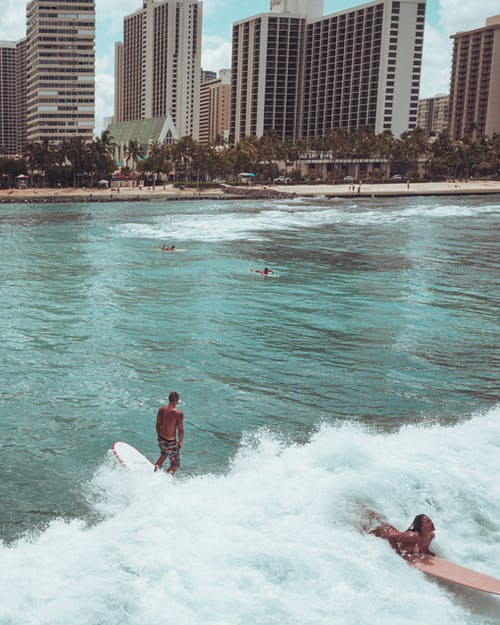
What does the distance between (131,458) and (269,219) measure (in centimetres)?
7642

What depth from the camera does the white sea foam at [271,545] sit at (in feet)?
34.6

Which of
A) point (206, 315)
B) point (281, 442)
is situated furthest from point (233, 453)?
point (206, 315)

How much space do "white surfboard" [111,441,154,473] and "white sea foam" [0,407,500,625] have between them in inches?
9.6

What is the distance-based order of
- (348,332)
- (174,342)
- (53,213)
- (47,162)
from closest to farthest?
1. (174,342)
2. (348,332)
3. (53,213)
4. (47,162)

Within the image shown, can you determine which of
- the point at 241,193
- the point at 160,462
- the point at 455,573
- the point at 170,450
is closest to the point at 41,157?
the point at 241,193

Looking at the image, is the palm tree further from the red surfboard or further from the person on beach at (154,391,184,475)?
the red surfboard

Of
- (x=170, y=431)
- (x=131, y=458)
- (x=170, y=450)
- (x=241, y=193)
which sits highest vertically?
(x=241, y=193)

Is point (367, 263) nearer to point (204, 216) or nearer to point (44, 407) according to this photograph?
point (44, 407)

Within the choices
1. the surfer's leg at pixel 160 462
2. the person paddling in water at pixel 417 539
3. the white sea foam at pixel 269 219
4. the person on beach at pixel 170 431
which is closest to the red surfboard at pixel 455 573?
the person paddling in water at pixel 417 539

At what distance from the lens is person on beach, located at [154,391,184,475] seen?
13570 mm

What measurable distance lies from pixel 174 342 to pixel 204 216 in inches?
2704

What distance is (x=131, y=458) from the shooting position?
1486 centimetres

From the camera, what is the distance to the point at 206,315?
102ft

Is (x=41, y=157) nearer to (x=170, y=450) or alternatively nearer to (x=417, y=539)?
(x=170, y=450)
